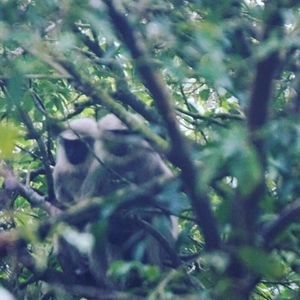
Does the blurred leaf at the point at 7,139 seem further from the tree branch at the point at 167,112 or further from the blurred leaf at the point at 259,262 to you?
the blurred leaf at the point at 259,262

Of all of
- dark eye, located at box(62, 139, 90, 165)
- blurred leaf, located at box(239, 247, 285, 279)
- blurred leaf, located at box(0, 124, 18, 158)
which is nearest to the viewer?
blurred leaf, located at box(0, 124, 18, 158)

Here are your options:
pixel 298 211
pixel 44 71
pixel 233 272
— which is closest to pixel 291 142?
pixel 298 211

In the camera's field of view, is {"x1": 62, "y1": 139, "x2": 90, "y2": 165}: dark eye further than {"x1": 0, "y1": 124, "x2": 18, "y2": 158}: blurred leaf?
Yes

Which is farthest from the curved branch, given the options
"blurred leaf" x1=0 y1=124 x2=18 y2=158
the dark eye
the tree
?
the dark eye

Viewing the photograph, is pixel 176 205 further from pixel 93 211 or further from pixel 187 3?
pixel 187 3

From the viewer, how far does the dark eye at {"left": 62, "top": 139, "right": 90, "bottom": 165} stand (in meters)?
6.76

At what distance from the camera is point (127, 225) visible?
571cm

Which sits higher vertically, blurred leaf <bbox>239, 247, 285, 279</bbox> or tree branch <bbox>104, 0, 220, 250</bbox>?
tree branch <bbox>104, 0, 220, 250</bbox>

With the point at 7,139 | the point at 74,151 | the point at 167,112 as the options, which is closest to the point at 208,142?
the point at 167,112

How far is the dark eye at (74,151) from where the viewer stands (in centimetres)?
676

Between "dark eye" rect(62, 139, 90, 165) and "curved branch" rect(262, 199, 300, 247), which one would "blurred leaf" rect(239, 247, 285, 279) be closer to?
"curved branch" rect(262, 199, 300, 247)

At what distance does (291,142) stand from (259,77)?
0.41m

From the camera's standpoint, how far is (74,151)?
6.77m

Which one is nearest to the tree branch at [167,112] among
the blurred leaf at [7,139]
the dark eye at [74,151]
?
the blurred leaf at [7,139]
